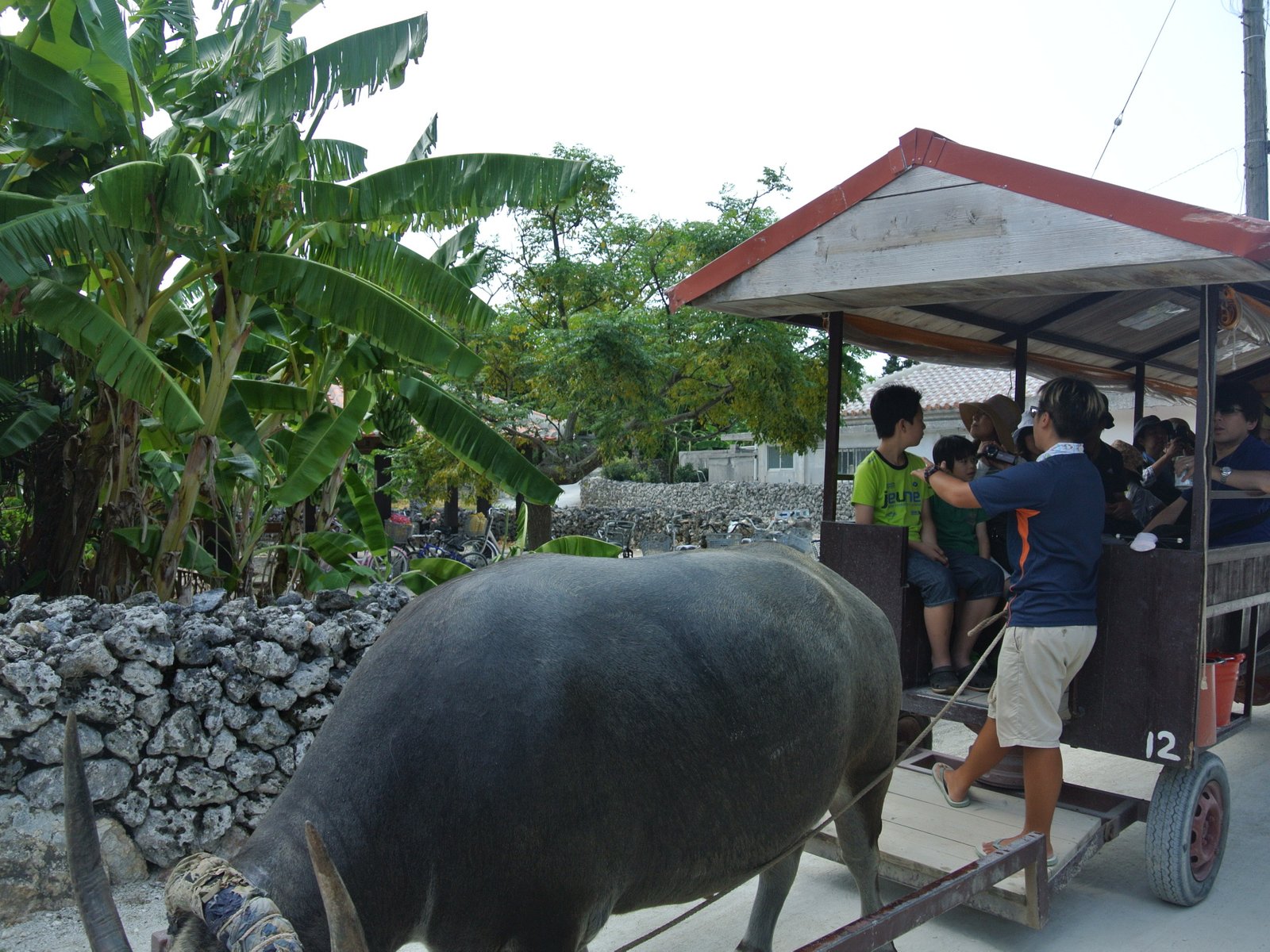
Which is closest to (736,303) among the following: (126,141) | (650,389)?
(126,141)

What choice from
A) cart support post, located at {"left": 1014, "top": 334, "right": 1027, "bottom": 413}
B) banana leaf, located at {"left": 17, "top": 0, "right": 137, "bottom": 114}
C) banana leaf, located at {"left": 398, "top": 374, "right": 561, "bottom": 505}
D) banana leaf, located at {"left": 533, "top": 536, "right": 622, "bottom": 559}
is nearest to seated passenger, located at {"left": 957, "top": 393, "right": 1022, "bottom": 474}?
cart support post, located at {"left": 1014, "top": 334, "right": 1027, "bottom": 413}

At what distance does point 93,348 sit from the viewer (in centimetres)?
422

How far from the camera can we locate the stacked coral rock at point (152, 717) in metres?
3.62

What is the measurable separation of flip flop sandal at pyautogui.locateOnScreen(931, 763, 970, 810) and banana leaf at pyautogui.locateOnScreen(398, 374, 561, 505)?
2.60 m

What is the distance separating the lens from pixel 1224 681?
3756 mm

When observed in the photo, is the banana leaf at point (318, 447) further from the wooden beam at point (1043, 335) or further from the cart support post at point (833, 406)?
the wooden beam at point (1043, 335)

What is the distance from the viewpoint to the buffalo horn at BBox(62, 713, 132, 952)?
145 centimetres

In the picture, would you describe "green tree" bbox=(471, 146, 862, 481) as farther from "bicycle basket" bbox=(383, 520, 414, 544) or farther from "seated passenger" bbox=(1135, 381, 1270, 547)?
"seated passenger" bbox=(1135, 381, 1270, 547)

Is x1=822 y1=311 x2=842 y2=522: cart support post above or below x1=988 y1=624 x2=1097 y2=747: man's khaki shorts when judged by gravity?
above

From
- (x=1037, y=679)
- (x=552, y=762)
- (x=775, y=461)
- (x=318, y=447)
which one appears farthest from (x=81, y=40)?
(x=775, y=461)

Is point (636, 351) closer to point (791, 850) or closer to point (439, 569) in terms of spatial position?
point (439, 569)

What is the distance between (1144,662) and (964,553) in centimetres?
91

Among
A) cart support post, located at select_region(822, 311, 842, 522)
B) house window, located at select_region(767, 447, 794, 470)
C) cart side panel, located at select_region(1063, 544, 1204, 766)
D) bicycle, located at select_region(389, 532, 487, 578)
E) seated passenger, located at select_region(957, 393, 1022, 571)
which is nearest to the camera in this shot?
cart side panel, located at select_region(1063, 544, 1204, 766)

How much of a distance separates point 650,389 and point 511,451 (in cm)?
666
